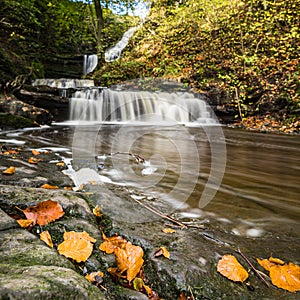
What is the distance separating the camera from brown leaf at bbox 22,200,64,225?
54.4 inches

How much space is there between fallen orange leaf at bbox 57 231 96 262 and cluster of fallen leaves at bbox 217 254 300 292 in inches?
27.5

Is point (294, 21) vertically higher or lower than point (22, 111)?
higher

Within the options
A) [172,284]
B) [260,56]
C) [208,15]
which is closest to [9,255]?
[172,284]

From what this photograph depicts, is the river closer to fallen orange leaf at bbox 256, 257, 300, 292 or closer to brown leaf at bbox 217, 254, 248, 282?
fallen orange leaf at bbox 256, 257, 300, 292

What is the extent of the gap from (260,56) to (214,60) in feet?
7.52

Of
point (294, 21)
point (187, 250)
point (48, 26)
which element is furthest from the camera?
point (48, 26)

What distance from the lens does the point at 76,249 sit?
122cm

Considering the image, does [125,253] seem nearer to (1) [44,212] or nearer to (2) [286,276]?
(1) [44,212]

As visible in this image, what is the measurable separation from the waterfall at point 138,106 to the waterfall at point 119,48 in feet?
21.1

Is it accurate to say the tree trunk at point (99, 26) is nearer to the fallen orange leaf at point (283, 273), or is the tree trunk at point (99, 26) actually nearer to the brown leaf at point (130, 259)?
the brown leaf at point (130, 259)

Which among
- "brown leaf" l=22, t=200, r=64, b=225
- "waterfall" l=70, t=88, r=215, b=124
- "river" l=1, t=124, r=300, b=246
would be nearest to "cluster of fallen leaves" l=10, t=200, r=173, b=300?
"brown leaf" l=22, t=200, r=64, b=225

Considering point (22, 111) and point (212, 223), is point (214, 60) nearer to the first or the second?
point (22, 111)

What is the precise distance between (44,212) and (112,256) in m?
0.51

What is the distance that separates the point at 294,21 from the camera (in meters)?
11.1
